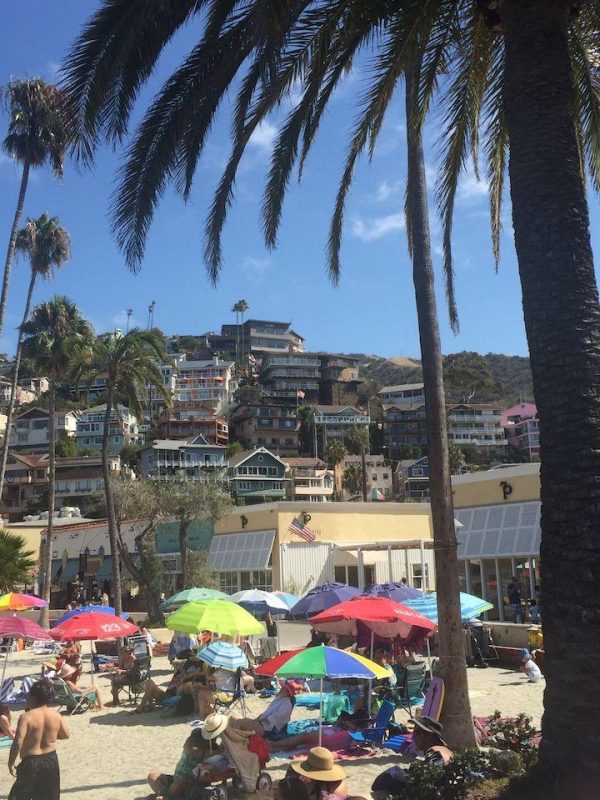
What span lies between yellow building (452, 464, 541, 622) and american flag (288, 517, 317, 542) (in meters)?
8.08

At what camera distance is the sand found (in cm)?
880

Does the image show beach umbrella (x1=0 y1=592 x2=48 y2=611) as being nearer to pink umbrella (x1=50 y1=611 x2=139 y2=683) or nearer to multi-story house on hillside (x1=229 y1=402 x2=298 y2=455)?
pink umbrella (x1=50 y1=611 x2=139 y2=683)

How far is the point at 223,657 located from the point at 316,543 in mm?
19426

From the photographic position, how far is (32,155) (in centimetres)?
2675

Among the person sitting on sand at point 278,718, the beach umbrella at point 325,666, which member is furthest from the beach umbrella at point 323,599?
the beach umbrella at point 325,666

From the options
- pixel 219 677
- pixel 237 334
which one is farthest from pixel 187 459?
A: pixel 219 677

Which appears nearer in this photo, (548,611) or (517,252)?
(548,611)

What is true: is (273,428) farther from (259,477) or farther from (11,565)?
(11,565)

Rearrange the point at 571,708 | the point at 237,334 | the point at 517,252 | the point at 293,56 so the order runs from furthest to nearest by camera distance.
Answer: the point at 237,334 < the point at 293,56 < the point at 517,252 < the point at 571,708

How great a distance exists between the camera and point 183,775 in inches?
314

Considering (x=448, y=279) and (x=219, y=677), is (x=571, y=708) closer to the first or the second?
(x=448, y=279)

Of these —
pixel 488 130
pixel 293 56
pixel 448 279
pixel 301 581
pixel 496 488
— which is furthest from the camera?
pixel 301 581

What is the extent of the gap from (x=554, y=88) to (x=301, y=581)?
28124mm

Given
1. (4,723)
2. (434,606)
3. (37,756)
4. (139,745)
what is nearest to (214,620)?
(139,745)
